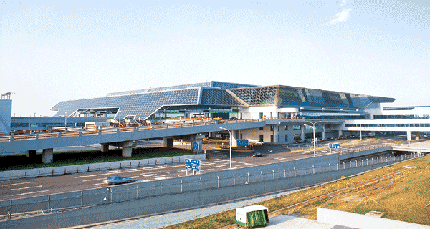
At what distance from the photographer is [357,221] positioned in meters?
19.2

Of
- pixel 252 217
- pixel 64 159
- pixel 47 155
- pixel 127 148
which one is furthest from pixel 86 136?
pixel 252 217

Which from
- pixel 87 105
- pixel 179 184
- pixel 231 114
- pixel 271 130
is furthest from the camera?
pixel 87 105

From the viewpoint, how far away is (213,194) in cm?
3145

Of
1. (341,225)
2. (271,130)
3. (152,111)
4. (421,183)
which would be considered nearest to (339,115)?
(271,130)

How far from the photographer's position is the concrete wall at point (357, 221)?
17.9 m

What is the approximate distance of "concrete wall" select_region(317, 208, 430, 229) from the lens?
17.9 meters

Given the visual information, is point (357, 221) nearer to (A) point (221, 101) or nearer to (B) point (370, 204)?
(B) point (370, 204)

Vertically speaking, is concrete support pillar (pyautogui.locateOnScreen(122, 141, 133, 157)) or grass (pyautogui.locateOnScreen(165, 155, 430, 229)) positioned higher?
concrete support pillar (pyautogui.locateOnScreen(122, 141, 133, 157))

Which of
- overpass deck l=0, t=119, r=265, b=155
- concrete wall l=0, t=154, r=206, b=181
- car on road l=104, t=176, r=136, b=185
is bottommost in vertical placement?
car on road l=104, t=176, r=136, b=185

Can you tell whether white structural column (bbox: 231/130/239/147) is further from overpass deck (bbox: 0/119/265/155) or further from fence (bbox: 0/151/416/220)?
fence (bbox: 0/151/416/220)

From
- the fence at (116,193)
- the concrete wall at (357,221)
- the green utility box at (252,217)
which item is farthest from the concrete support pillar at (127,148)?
the concrete wall at (357,221)

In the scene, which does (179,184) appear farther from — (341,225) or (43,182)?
(43,182)

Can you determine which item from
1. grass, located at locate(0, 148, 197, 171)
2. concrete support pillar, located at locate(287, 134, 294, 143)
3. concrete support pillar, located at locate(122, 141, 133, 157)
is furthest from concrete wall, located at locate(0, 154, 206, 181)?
concrete support pillar, located at locate(287, 134, 294, 143)

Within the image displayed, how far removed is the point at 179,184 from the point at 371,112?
12482cm
